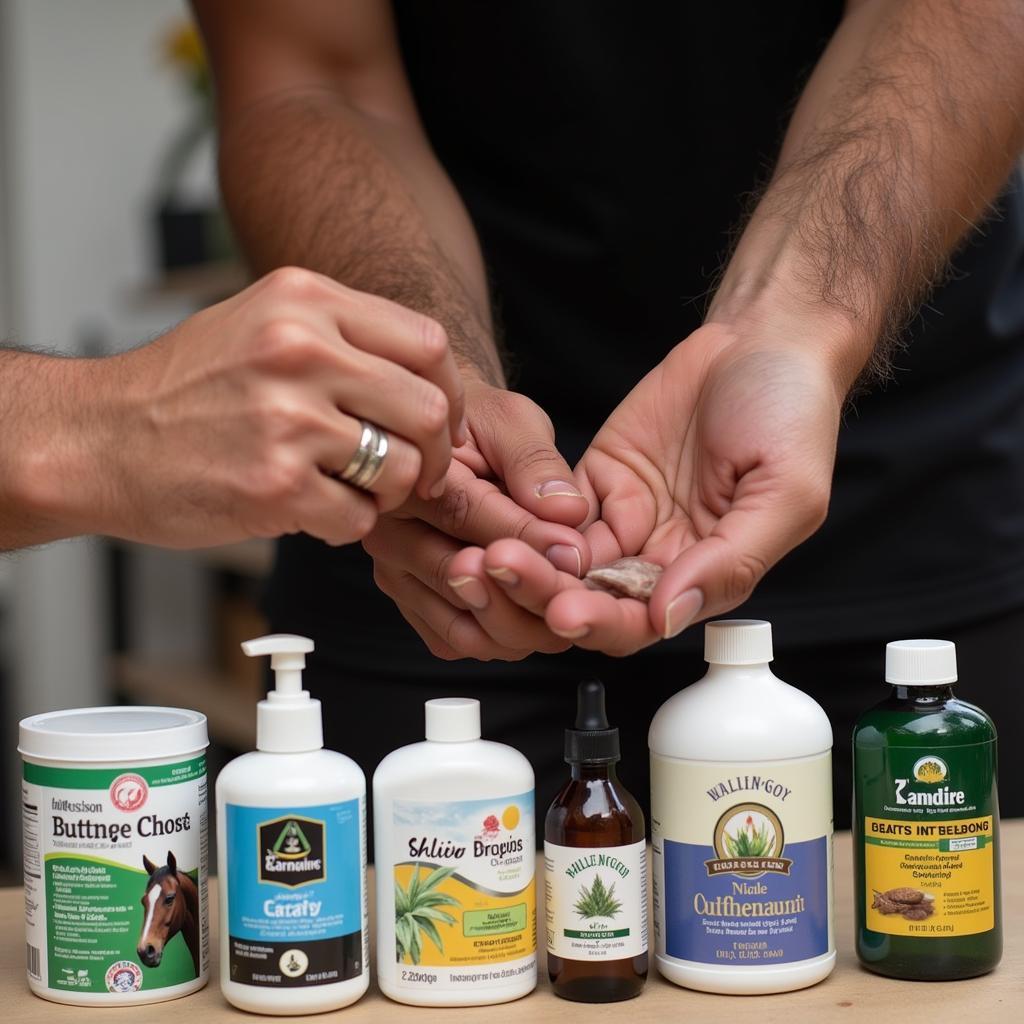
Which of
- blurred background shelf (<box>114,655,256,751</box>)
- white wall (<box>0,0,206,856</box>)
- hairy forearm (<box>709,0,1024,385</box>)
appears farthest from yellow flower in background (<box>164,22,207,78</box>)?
hairy forearm (<box>709,0,1024,385</box>)

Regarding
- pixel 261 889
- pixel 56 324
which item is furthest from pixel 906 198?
pixel 56 324

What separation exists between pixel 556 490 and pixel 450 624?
4.3 inches

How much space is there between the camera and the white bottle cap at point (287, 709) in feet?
2.41

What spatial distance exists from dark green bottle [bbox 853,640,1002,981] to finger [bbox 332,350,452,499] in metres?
0.27

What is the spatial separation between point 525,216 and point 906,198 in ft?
1.11

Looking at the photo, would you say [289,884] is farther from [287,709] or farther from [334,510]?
[334,510]

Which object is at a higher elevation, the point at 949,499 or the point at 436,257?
the point at 436,257

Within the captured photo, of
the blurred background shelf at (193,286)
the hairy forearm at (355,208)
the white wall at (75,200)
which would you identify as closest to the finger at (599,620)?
the hairy forearm at (355,208)

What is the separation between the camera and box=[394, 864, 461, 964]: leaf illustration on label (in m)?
0.73

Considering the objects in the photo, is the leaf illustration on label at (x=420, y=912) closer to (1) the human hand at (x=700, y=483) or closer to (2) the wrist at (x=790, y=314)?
(1) the human hand at (x=700, y=483)

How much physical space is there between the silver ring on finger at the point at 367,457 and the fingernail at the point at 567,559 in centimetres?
14

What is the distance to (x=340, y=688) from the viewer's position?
1.17m

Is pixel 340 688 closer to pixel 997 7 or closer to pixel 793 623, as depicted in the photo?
pixel 793 623

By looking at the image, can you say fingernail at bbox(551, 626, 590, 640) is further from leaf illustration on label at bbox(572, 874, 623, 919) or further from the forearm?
the forearm
